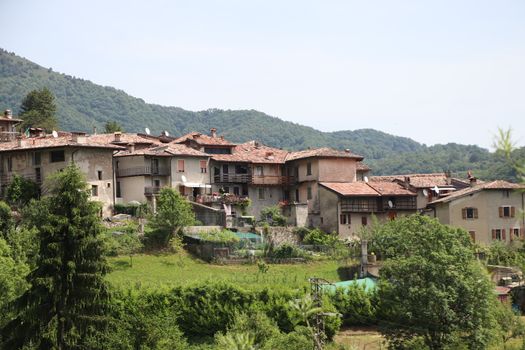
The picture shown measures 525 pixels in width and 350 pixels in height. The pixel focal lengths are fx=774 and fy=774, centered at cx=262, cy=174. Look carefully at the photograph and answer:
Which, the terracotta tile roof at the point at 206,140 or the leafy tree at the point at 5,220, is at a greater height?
the terracotta tile roof at the point at 206,140

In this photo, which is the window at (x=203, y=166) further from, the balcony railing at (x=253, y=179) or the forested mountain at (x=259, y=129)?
the forested mountain at (x=259, y=129)

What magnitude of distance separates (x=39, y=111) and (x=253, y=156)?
4476 centimetres

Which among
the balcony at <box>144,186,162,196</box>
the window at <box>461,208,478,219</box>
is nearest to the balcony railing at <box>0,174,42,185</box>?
the balcony at <box>144,186,162,196</box>

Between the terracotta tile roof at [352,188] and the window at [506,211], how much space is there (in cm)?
968

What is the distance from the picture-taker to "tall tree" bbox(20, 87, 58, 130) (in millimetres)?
96875

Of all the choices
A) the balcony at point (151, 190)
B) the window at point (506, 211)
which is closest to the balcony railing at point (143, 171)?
the balcony at point (151, 190)

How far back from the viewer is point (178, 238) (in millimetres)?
52656

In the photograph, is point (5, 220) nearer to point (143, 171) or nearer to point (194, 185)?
point (143, 171)

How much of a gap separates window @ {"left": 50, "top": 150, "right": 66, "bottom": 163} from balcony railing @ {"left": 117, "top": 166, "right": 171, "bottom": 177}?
5.57 meters

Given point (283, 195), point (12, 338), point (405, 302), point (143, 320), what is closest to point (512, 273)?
point (405, 302)

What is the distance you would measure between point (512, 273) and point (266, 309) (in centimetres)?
1951

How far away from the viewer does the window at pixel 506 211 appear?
200 ft

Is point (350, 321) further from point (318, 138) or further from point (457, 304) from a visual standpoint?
point (318, 138)

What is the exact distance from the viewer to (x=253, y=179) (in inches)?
2608
